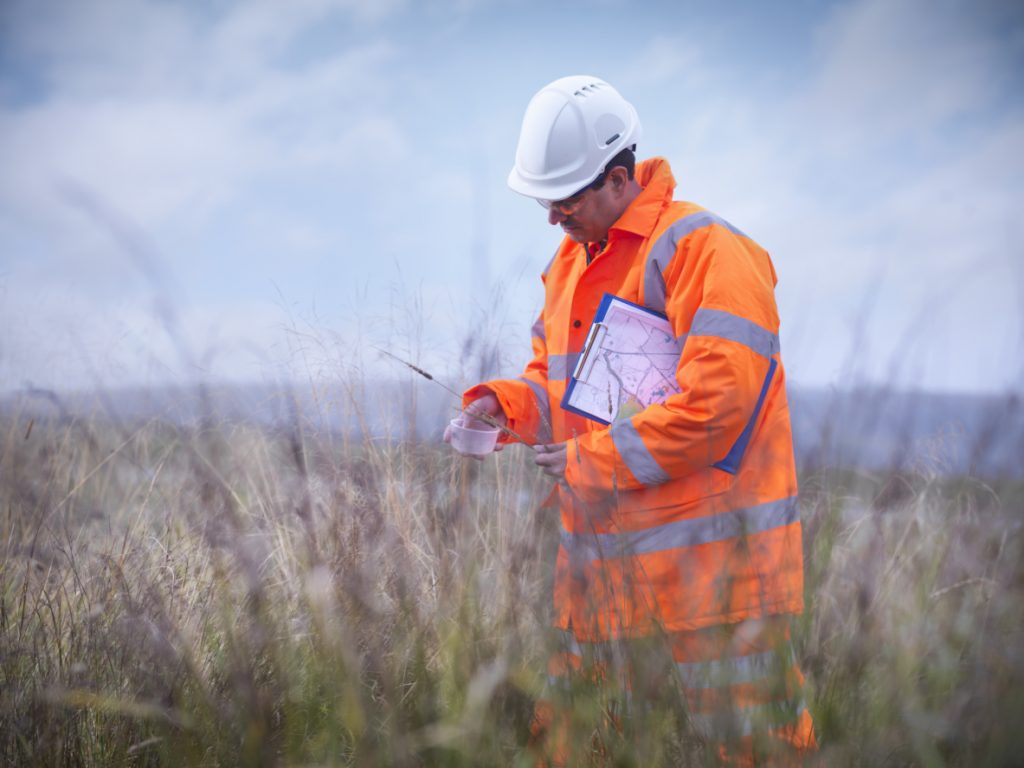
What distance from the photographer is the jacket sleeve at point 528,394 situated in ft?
8.50

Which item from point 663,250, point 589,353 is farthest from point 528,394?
point 663,250

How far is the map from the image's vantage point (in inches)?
86.7

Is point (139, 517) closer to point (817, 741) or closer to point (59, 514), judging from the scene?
point (59, 514)

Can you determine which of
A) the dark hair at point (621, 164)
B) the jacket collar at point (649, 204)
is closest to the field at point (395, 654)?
the jacket collar at point (649, 204)

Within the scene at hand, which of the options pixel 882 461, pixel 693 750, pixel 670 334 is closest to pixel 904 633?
pixel 882 461

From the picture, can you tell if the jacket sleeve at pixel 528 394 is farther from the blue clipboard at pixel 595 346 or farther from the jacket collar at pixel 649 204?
the jacket collar at pixel 649 204

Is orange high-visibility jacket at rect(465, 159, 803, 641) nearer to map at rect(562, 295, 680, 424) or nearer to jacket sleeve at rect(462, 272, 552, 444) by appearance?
map at rect(562, 295, 680, 424)

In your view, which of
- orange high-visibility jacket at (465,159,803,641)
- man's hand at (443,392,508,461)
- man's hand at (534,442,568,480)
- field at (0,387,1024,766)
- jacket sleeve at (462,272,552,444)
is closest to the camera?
field at (0,387,1024,766)

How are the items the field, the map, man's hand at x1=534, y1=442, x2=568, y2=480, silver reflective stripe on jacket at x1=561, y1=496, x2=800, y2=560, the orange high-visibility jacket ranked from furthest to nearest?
1. the map
2. man's hand at x1=534, y1=442, x2=568, y2=480
3. the orange high-visibility jacket
4. silver reflective stripe on jacket at x1=561, y1=496, x2=800, y2=560
5. the field

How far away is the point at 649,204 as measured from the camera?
2289mm

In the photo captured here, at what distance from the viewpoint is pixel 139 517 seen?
3393 millimetres

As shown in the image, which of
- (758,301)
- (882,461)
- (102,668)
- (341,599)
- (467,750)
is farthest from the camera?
(102,668)

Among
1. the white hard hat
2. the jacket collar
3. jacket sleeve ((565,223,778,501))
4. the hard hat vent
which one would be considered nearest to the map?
jacket sleeve ((565,223,778,501))

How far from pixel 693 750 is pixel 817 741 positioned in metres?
0.28
